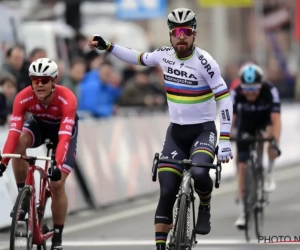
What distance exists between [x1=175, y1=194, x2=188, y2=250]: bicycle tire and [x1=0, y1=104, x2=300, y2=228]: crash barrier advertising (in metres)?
5.27

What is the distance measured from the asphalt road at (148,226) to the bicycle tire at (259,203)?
5.6 inches

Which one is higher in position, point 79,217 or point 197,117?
point 197,117

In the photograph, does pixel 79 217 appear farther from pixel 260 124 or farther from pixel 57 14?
pixel 57 14

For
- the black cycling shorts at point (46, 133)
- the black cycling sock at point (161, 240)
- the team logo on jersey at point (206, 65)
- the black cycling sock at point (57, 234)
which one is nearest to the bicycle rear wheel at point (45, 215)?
the black cycling sock at point (57, 234)

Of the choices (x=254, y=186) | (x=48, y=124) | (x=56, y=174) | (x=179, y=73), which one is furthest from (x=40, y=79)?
(x=254, y=186)

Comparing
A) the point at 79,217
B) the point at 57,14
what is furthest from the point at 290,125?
the point at 79,217

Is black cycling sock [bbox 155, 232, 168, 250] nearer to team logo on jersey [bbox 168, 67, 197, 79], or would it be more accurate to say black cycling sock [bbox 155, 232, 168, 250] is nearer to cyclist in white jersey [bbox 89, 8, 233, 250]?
cyclist in white jersey [bbox 89, 8, 233, 250]

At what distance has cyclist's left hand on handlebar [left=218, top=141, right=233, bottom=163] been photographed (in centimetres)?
1027

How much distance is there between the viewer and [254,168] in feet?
47.4

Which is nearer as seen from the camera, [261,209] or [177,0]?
[261,209]

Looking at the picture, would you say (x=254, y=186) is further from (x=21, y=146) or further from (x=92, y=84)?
(x=92, y=84)

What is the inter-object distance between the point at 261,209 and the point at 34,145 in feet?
12.9

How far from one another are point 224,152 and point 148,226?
16.9ft

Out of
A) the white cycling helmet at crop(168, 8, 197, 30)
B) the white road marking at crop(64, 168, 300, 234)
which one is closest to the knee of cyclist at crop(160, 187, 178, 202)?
the white cycling helmet at crop(168, 8, 197, 30)
